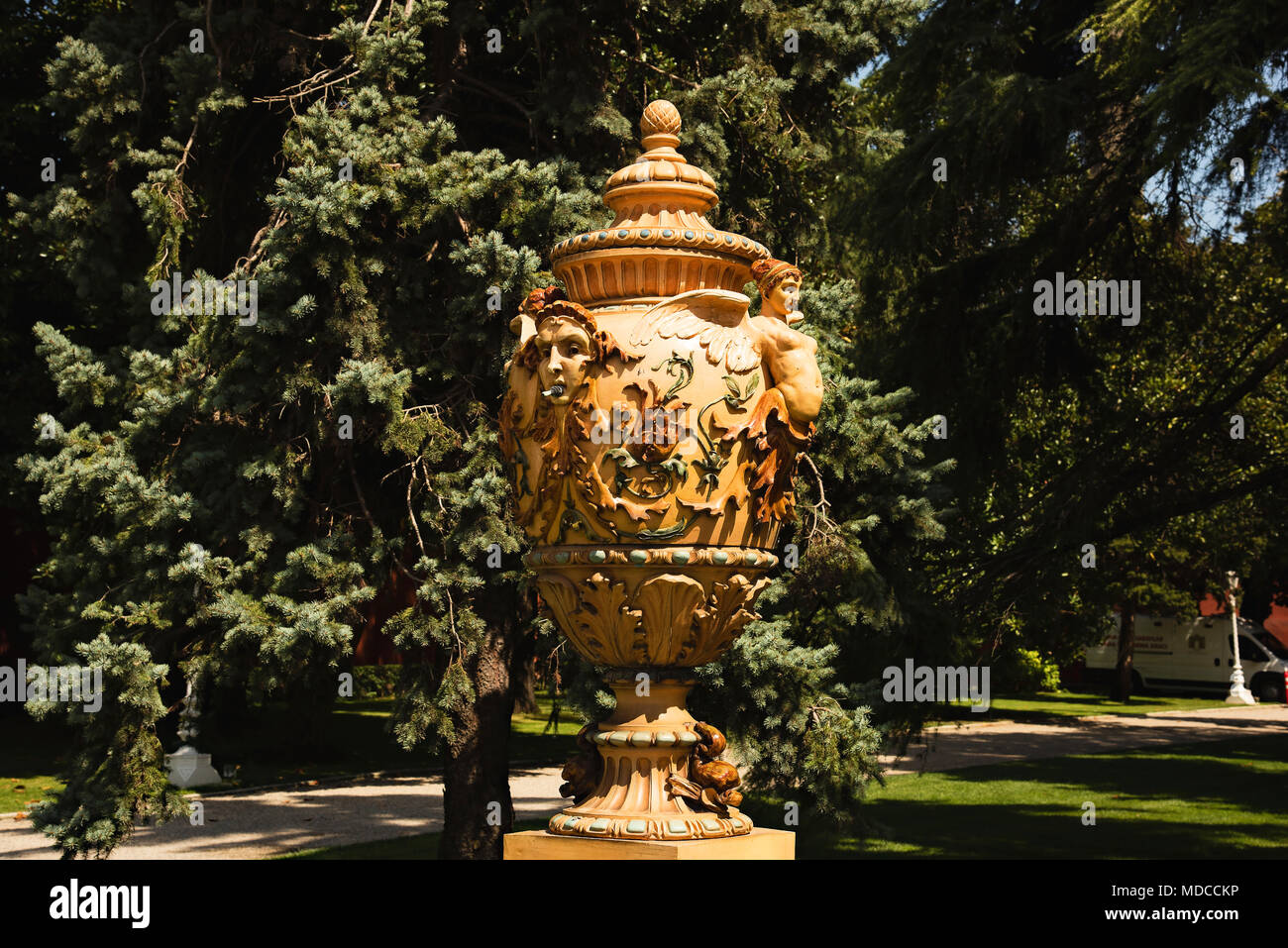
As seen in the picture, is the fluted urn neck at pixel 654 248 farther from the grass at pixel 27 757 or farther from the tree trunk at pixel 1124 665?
the tree trunk at pixel 1124 665

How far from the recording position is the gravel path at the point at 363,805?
11.0m

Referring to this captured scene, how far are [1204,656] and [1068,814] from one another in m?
21.5

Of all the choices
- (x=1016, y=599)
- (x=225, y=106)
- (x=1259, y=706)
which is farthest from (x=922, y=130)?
(x=1259, y=706)

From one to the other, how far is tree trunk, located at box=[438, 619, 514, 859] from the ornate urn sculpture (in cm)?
462

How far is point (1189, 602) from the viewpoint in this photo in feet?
90.0

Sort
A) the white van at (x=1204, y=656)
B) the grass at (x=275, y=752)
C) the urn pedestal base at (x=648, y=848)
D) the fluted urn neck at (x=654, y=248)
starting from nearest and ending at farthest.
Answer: the urn pedestal base at (x=648, y=848) → the fluted urn neck at (x=654, y=248) → the grass at (x=275, y=752) → the white van at (x=1204, y=656)

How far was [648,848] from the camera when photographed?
14.8 ft

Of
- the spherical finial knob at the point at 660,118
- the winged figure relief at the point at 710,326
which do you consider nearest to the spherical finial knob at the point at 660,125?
the spherical finial knob at the point at 660,118

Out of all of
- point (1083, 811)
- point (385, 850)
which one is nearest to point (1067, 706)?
point (1083, 811)

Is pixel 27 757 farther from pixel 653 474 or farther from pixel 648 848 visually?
pixel 653 474

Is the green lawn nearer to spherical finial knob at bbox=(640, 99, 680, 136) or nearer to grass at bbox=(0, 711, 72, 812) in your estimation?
grass at bbox=(0, 711, 72, 812)

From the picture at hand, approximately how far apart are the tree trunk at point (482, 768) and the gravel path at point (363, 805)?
2.23 metres

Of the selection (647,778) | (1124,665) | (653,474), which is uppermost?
(653,474)

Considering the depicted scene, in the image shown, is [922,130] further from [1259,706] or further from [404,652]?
[1259,706]
